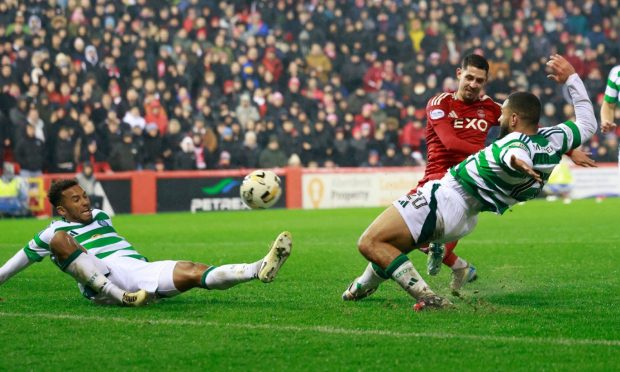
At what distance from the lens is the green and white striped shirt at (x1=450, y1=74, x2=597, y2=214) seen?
7594mm

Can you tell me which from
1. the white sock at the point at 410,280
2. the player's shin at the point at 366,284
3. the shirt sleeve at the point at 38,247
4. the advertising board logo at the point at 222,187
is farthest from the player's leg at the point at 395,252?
the advertising board logo at the point at 222,187

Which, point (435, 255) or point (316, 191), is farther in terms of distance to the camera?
point (316, 191)

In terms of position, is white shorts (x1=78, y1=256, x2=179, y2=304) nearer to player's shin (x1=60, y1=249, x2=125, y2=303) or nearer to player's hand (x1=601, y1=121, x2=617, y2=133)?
player's shin (x1=60, y1=249, x2=125, y2=303)

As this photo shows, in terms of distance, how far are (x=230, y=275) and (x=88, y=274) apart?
3.67 feet

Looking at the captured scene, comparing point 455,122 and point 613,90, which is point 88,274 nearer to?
point 455,122

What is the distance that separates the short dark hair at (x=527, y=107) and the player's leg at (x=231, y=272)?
6.22ft

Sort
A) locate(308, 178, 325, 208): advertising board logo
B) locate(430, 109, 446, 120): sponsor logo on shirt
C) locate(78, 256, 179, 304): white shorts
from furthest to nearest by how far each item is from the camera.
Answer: locate(308, 178, 325, 208): advertising board logo
locate(430, 109, 446, 120): sponsor logo on shirt
locate(78, 256, 179, 304): white shorts

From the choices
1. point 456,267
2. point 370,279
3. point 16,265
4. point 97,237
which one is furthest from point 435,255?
point 16,265

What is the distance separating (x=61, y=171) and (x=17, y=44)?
115 inches

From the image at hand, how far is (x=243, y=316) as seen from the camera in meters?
7.68

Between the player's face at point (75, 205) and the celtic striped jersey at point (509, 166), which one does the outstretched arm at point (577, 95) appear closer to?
the celtic striped jersey at point (509, 166)

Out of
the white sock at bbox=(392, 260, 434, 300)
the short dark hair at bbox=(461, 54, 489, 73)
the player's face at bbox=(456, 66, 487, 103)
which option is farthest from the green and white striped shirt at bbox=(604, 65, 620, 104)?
the white sock at bbox=(392, 260, 434, 300)

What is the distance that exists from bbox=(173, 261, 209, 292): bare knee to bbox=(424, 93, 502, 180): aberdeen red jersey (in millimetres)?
2380

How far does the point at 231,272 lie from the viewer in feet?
26.4
